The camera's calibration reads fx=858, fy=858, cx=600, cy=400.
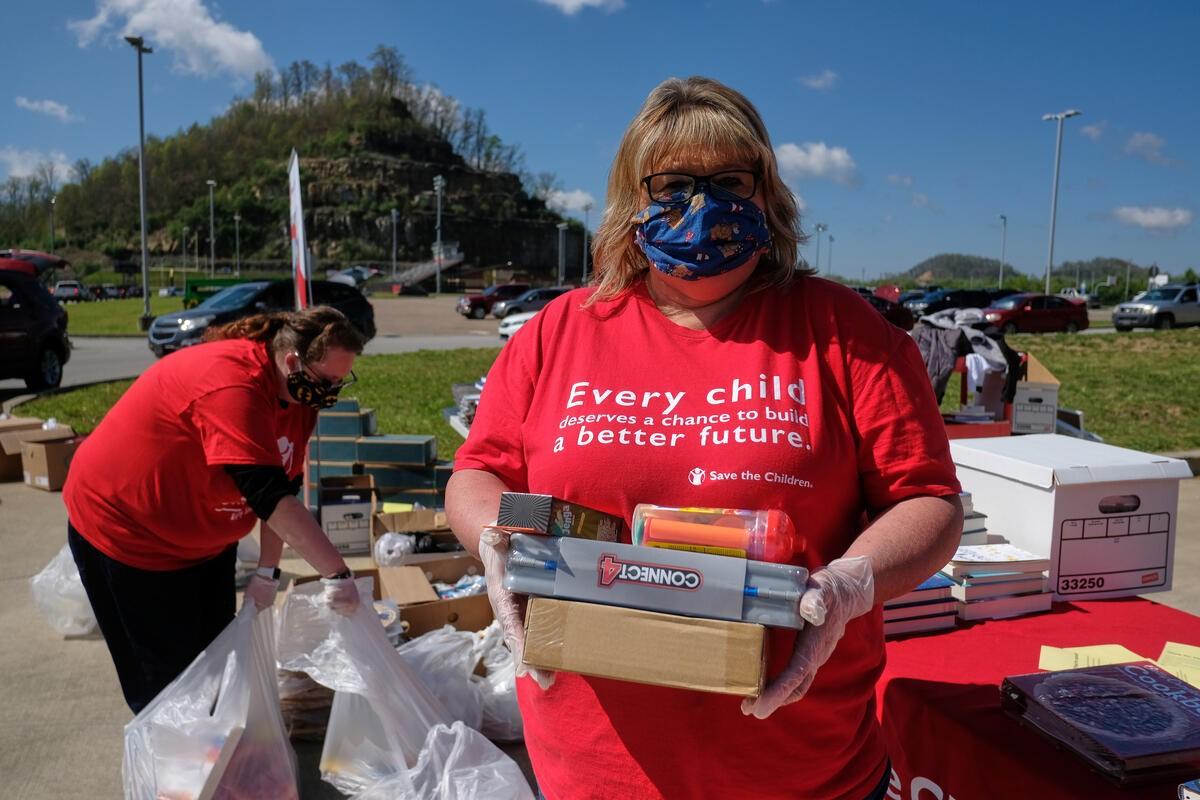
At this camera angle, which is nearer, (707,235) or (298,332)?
(707,235)

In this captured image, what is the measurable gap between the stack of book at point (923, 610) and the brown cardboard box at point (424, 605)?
1.94 metres

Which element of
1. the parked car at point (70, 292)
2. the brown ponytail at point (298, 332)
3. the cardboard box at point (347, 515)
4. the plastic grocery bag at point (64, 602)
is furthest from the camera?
the parked car at point (70, 292)

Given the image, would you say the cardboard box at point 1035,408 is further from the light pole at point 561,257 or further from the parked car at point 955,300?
the light pole at point 561,257

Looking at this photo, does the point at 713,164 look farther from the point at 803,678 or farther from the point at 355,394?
the point at 355,394

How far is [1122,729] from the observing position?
1598 millimetres

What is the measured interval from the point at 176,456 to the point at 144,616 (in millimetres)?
540

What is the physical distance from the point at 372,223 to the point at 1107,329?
235 feet

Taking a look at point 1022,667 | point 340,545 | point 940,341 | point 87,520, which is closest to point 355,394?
point 340,545

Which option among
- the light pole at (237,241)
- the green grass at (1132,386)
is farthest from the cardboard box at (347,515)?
the light pole at (237,241)

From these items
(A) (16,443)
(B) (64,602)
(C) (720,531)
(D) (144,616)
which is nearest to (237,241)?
(A) (16,443)

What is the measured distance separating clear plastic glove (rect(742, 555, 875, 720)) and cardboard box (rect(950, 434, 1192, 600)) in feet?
5.10

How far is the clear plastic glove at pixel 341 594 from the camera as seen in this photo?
2705mm

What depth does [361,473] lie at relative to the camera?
6043mm

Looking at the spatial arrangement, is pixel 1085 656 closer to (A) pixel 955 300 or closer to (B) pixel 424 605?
(B) pixel 424 605
